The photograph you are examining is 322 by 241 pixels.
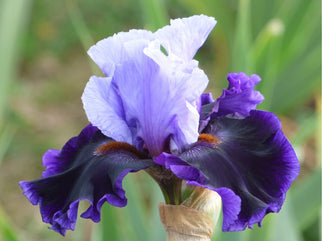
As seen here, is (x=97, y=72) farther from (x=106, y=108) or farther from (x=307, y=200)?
(x=106, y=108)

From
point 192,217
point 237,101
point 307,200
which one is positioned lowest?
point 307,200

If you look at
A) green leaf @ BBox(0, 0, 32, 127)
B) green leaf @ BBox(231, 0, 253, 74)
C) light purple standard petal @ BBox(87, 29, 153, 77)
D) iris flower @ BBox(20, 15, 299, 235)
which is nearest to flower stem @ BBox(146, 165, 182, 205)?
iris flower @ BBox(20, 15, 299, 235)

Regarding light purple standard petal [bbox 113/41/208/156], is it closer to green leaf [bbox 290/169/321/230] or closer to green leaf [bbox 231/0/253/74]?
green leaf [bbox 231/0/253/74]

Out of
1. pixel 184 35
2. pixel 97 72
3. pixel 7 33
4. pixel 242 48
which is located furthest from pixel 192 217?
pixel 7 33

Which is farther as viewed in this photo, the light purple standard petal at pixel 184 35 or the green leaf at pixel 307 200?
the green leaf at pixel 307 200

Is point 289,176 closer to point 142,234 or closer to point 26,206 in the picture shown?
point 142,234

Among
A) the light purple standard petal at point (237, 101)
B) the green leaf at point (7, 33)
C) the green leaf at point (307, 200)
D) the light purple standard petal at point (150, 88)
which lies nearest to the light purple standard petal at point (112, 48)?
the light purple standard petal at point (150, 88)

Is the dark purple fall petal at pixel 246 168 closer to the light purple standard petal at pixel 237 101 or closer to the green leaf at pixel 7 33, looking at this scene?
Result: the light purple standard petal at pixel 237 101
